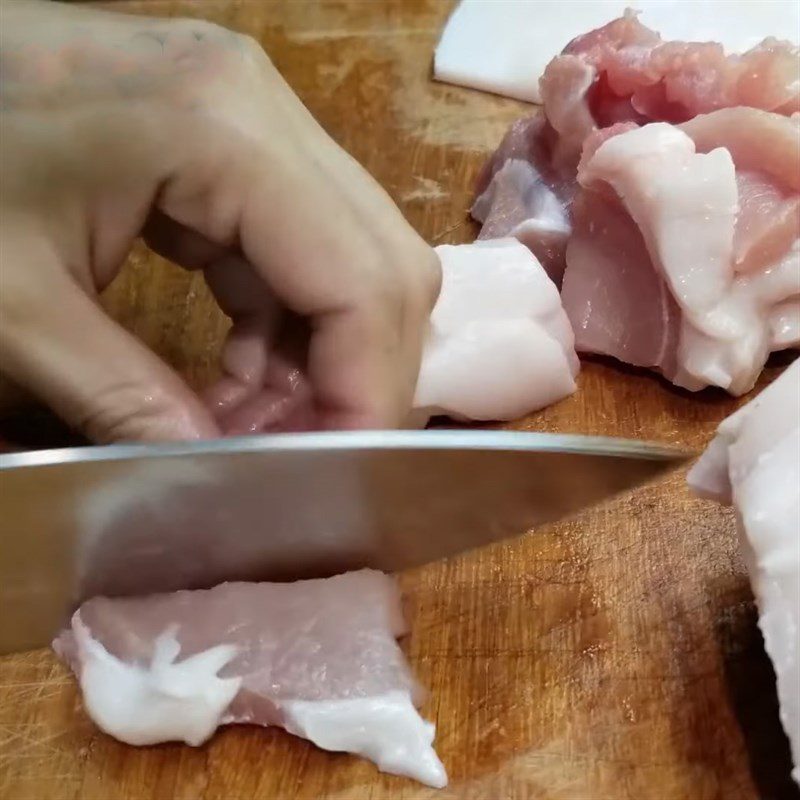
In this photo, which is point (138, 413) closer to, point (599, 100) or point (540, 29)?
point (599, 100)

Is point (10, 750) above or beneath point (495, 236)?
beneath

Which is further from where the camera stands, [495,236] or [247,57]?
[495,236]

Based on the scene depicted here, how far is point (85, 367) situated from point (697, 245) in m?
0.98

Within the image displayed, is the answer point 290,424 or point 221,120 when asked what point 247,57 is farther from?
point 290,424

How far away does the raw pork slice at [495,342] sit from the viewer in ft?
5.49

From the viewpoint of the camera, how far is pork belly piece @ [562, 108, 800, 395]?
1.67m

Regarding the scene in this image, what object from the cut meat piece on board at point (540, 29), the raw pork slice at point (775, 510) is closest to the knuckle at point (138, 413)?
the raw pork slice at point (775, 510)

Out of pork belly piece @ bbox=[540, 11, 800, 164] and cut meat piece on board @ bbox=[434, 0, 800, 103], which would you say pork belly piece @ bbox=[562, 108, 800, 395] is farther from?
cut meat piece on board @ bbox=[434, 0, 800, 103]

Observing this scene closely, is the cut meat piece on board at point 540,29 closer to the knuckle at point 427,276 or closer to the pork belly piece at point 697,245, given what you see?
the pork belly piece at point 697,245

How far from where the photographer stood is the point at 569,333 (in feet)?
5.78

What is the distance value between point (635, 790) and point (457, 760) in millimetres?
229

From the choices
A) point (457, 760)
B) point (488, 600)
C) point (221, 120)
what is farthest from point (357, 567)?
point (221, 120)

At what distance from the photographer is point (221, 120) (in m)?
1.37

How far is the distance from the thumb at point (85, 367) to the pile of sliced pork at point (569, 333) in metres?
0.24
